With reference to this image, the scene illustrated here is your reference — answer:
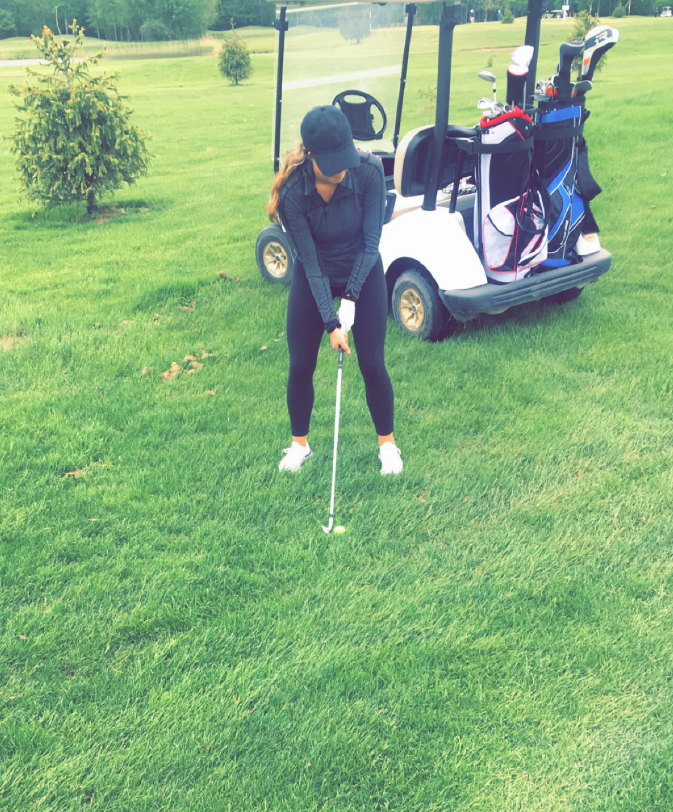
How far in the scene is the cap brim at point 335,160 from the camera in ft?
10.1

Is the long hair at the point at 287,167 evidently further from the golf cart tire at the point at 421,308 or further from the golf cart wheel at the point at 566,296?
the golf cart wheel at the point at 566,296

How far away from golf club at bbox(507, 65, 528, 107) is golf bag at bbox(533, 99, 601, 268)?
311mm

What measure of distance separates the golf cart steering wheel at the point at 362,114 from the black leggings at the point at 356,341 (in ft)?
10.4

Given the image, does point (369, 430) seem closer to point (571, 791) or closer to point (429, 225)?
point (429, 225)

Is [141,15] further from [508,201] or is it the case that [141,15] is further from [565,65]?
[508,201]

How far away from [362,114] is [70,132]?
183 inches

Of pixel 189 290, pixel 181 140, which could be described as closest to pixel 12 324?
pixel 189 290

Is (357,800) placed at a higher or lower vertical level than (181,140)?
lower

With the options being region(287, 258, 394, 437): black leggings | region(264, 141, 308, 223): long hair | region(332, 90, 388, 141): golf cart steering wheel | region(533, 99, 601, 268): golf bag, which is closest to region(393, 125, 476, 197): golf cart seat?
region(533, 99, 601, 268): golf bag

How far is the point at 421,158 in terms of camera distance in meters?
5.05

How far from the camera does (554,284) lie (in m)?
5.37

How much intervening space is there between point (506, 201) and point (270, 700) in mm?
3656

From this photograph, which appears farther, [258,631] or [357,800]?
[258,631]

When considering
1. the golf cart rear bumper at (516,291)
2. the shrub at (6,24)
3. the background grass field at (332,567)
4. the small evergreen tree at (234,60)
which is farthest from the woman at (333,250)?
the shrub at (6,24)
